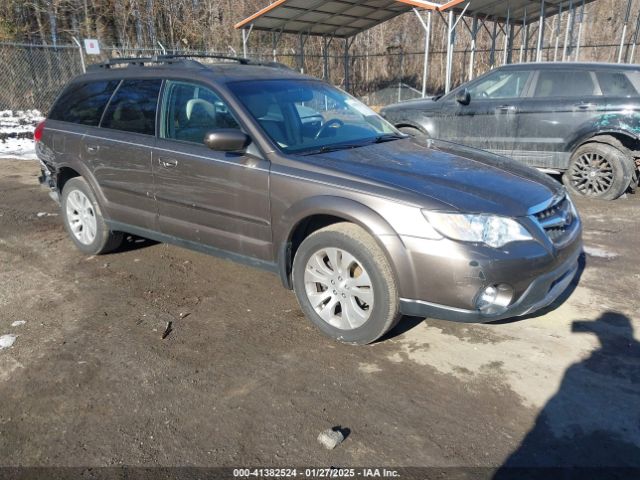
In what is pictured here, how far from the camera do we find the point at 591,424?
105 inches

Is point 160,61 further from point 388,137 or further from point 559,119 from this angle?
point 559,119

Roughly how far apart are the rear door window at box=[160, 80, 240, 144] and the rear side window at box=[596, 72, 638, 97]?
5.61 meters

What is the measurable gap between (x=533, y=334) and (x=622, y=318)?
0.77m

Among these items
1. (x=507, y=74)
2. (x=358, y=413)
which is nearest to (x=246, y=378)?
(x=358, y=413)

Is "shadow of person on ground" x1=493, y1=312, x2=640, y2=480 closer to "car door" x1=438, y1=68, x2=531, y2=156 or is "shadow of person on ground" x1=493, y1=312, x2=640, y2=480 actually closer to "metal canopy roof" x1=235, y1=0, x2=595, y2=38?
"car door" x1=438, y1=68, x2=531, y2=156

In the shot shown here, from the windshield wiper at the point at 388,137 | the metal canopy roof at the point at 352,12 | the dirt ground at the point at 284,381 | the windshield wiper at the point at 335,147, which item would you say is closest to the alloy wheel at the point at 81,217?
the dirt ground at the point at 284,381

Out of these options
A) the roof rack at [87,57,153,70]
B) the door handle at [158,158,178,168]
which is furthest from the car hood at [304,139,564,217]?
the roof rack at [87,57,153,70]

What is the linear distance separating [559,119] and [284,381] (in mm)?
6006

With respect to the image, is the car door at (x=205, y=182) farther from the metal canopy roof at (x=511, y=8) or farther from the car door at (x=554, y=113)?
the metal canopy roof at (x=511, y=8)

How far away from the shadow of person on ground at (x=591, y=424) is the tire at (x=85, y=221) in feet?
13.3

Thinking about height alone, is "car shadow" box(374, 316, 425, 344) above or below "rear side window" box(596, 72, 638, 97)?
below

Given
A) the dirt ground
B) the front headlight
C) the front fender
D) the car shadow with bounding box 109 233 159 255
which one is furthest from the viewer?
the car shadow with bounding box 109 233 159 255

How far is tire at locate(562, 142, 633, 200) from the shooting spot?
689cm

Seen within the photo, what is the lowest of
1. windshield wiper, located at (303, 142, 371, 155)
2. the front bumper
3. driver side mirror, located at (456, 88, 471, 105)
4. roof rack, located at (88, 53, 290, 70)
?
the front bumper
